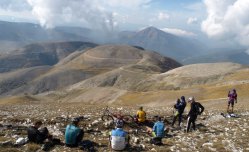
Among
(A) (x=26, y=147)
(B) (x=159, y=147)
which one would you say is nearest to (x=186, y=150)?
(B) (x=159, y=147)

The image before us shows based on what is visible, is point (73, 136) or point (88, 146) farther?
point (88, 146)

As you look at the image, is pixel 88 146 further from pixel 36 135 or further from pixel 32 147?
pixel 32 147

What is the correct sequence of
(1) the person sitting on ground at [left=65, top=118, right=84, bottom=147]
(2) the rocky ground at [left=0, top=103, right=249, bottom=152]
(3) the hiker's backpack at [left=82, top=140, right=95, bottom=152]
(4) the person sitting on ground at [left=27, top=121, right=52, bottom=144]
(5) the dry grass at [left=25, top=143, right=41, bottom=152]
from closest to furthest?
(5) the dry grass at [left=25, top=143, right=41, bottom=152]
(3) the hiker's backpack at [left=82, top=140, right=95, bottom=152]
(1) the person sitting on ground at [left=65, top=118, right=84, bottom=147]
(4) the person sitting on ground at [left=27, top=121, right=52, bottom=144]
(2) the rocky ground at [left=0, top=103, right=249, bottom=152]

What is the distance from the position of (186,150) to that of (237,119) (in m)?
14.0

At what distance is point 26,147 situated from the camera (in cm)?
2081

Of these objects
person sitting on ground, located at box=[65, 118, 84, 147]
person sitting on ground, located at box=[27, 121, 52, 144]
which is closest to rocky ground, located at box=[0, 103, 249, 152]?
person sitting on ground, located at box=[65, 118, 84, 147]

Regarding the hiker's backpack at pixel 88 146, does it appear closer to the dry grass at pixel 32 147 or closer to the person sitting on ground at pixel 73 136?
the person sitting on ground at pixel 73 136

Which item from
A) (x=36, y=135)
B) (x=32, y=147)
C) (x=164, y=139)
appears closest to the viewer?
(x=32, y=147)

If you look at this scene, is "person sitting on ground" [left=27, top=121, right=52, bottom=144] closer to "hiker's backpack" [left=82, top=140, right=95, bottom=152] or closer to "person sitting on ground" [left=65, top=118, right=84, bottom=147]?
"person sitting on ground" [left=65, top=118, right=84, bottom=147]

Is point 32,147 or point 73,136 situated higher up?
point 73,136

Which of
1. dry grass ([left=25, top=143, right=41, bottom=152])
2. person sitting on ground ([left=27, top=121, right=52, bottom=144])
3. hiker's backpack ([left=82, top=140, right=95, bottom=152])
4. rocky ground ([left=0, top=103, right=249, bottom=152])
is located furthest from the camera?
rocky ground ([left=0, top=103, right=249, bottom=152])

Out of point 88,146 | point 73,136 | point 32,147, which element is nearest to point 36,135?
point 32,147

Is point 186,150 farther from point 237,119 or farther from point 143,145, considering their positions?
point 237,119

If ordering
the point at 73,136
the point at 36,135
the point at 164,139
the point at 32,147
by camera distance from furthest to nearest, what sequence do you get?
the point at 164,139
the point at 36,135
the point at 73,136
the point at 32,147
